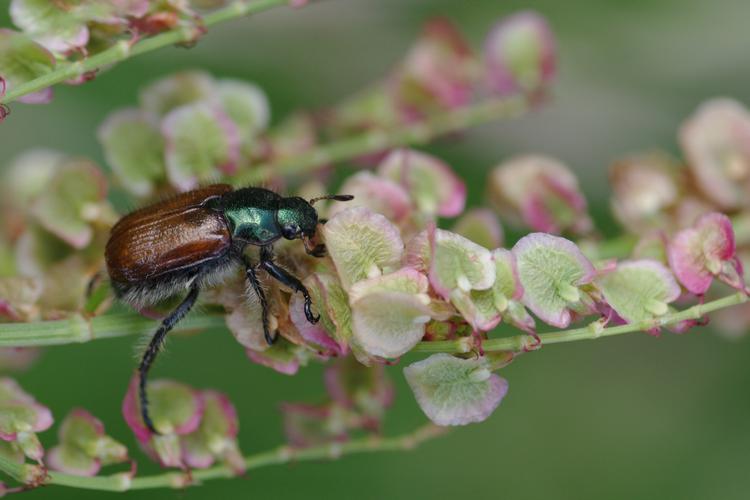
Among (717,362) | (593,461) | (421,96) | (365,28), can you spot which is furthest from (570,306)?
(365,28)

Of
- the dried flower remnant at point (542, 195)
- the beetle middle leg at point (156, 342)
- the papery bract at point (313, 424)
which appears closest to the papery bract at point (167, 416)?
the beetle middle leg at point (156, 342)

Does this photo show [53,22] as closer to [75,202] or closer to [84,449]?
[75,202]

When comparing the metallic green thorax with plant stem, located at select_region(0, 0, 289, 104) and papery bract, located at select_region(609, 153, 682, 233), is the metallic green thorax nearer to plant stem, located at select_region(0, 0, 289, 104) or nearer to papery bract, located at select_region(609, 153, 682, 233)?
plant stem, located at select_region(0, 0, 289, 104)

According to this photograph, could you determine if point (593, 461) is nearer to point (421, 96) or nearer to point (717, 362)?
point (717, 362)

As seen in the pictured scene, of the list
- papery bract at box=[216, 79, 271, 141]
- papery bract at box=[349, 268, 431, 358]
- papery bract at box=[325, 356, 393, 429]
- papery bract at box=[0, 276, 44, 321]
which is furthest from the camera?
papery bract at box=[216, 79, 271, 141]

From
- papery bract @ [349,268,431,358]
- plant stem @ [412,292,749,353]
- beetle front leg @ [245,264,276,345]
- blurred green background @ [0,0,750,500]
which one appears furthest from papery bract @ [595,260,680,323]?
blurred green background @ [0,0,750,500]

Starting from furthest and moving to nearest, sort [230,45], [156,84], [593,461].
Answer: [230,45] → [593,461] → [156,84]

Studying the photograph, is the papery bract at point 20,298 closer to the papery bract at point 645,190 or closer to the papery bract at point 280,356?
the papery bract at point 280,356
